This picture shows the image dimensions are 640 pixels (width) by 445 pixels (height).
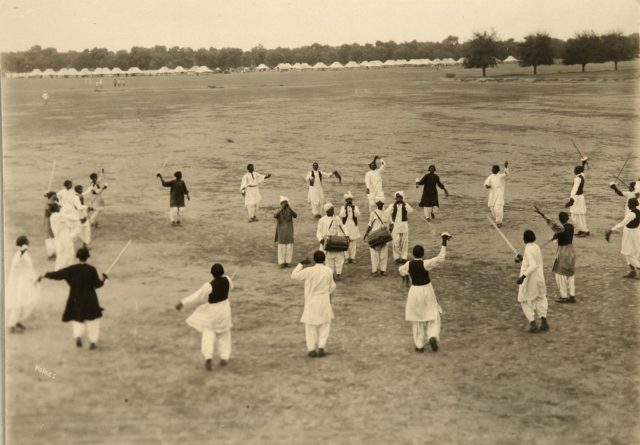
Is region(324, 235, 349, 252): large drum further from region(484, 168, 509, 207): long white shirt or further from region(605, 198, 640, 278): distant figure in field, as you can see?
region(484, 168, 509, 207): long white shirt

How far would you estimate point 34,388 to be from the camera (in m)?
8.05

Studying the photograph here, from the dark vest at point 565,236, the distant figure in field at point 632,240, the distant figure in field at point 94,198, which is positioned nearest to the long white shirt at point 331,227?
the dark vest at point 565,236

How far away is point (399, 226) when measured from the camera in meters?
12.7

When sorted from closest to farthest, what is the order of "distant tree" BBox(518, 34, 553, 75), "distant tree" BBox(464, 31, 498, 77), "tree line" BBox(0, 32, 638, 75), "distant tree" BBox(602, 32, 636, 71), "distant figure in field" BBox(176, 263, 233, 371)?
"distant figure in field" BBox(176, 263, 233, 371)
"tree line" BBox(0, 32, 638, 75)
"distant tree" BBox(602, 32, 636, 71)
"distant tree" BBox(518, 34, 553, 75)
"distant tree" BBox(464, 31, 498, 77)

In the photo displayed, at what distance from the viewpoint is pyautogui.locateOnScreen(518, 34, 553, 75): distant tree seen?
52219mm

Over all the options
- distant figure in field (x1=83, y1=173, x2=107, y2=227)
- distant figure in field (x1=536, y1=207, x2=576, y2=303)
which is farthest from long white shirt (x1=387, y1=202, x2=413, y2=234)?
distant figure in field (x1=83, y1=173, x2=107, y2=227)

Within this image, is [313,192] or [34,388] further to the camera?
[313,192]

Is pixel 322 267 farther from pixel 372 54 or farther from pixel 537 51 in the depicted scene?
pixel 372 54

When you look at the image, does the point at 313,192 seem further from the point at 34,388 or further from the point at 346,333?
the point at 34,388

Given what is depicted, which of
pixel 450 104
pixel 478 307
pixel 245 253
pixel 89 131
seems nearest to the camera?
pixel 478 307

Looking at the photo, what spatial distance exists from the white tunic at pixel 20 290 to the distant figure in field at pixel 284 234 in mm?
4663

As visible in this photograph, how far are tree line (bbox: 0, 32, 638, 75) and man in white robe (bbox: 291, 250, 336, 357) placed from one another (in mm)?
6036

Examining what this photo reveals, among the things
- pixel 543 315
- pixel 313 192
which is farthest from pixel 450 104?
pixel 543 315

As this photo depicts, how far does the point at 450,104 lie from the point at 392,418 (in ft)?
108
